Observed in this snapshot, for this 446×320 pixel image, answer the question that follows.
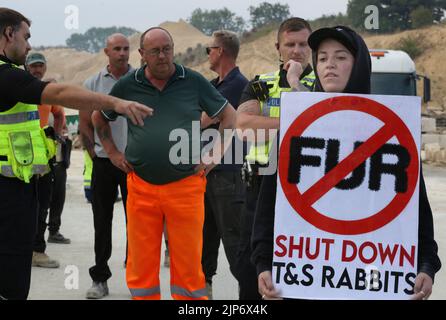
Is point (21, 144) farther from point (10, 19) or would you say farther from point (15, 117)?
point (10, 19)

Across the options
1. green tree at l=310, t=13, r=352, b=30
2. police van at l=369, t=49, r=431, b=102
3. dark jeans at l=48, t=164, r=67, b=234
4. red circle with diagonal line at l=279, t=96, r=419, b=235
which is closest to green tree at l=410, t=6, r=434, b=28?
green tree at l=310, t=13, r=352, b=30

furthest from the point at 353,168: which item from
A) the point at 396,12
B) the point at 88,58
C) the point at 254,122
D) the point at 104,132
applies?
the point at 88,58

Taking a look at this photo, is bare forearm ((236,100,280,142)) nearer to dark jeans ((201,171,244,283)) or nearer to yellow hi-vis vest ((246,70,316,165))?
yellow hi-vis vest ((246,70,316,165))

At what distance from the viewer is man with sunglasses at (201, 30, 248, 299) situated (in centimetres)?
679

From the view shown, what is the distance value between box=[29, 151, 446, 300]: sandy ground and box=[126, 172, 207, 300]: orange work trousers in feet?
4.37

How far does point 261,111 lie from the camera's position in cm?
557

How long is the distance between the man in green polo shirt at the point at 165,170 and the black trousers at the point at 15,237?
36.6 inches

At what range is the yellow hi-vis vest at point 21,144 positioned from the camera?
16.9 feet

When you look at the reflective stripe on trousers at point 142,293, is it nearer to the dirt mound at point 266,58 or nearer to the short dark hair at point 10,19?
the short dark hair at point 10,19

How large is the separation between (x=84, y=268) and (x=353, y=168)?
5.84 meters

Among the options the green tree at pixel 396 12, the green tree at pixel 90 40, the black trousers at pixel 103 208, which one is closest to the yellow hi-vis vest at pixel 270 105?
the black trousers at pixel 103 208

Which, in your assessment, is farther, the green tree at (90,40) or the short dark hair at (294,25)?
the green tree at (90,40)

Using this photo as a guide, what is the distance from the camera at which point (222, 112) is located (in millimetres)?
6156
